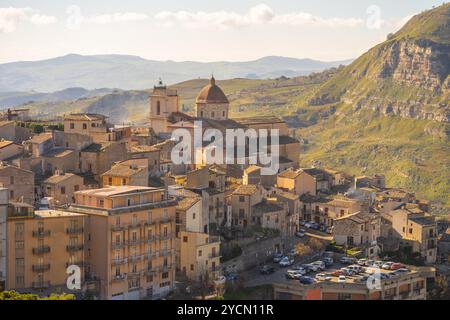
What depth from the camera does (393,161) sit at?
122m

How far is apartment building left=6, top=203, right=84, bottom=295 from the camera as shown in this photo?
34562mm

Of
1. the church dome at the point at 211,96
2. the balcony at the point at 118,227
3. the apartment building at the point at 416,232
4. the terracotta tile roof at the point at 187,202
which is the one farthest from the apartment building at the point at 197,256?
the church dome at the point at 211,96

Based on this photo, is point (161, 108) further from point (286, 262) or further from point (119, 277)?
point (119, 277)

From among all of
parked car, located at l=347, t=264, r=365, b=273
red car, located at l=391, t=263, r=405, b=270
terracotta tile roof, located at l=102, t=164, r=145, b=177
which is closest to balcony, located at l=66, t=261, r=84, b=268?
terracotta tile roof, located at l=102, t=164, r=145, b=177

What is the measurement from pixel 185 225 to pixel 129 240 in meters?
4.44

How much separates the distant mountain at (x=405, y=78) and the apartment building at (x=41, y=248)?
10352 centimetres

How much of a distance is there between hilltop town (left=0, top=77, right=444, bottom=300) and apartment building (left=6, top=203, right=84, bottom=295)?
4 cm

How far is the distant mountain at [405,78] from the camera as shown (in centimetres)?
13950

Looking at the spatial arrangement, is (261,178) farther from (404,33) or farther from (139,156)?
(404,33)

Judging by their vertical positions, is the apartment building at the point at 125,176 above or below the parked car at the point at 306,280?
above

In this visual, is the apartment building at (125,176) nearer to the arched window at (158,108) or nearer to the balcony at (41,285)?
the balcony at (41,285)

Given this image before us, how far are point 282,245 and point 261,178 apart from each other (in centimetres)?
811

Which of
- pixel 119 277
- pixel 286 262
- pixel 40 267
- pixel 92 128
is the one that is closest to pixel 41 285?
pixel 40 267
